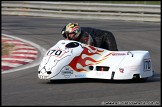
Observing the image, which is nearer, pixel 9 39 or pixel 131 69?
pixel 131 69

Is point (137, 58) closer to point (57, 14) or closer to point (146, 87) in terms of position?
point (146, 87)

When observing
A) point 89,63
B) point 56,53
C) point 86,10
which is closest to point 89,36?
point 89,63

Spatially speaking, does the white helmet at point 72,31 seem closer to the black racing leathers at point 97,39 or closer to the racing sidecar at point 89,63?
the black racing leathers at point 97,39

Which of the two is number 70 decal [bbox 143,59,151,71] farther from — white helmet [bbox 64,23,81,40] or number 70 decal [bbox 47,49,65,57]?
number 70 decal [bbox 47,49,65,57]

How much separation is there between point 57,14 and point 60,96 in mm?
19929

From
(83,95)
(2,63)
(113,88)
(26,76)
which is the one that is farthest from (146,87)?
(2,63)

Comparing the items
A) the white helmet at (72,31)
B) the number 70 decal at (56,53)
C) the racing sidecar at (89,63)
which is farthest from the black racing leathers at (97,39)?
the number 70 decal at (56,53)

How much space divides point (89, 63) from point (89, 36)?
748mm

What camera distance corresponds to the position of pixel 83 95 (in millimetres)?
9625

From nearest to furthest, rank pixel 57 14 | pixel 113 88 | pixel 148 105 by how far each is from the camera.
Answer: pixel 148 105
pixel 113 88
pixel 57 14

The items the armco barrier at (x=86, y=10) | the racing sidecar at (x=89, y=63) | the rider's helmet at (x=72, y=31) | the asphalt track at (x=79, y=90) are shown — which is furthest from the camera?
the armco barrier at (x=86, y=10)

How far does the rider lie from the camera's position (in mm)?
11930

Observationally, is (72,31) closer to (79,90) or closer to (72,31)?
(72,31)

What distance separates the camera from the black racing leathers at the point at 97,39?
12086 mm
